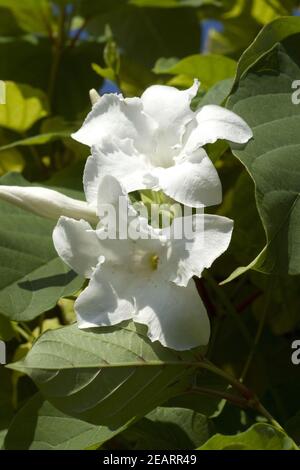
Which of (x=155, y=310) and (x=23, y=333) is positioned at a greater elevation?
(x=155, y=310)

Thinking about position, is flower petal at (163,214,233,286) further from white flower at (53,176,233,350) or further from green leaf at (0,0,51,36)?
green leaf at (0,0,51,36)

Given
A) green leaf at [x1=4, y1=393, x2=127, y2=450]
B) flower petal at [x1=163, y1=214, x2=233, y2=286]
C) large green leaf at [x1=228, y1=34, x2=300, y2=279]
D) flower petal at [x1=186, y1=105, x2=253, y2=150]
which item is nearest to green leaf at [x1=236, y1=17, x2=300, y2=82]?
large green leaf at [x1=228, y1=34, x2=300, y2=279]

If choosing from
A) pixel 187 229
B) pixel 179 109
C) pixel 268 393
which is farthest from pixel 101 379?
pixel 268 393

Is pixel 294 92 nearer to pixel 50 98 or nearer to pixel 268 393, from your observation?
pixel 268 393

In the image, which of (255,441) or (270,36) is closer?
(255,441)

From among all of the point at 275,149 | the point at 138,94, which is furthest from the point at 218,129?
the point at 138,94

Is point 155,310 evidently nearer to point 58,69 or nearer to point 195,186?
point 195,186
